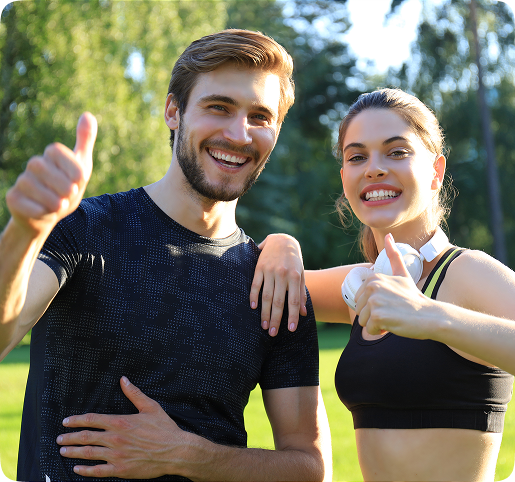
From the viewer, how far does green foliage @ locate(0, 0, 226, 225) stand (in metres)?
15.0

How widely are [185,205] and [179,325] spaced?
64 centimetres

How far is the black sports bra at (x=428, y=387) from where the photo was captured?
249 cm

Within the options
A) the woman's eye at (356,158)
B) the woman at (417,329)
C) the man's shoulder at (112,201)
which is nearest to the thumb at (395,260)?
the woman at (417,329)

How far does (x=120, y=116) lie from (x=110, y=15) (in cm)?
279

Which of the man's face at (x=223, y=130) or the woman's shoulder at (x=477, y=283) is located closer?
the woman's shoulder at (x=477, y=283)

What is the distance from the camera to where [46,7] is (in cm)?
1484

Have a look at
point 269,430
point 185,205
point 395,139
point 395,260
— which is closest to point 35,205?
point 185,205

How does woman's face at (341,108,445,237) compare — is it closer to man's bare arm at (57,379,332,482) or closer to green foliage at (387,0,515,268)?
man's bare arm at (57,379,332,482)

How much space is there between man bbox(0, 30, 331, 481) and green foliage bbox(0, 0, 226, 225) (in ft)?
39.9

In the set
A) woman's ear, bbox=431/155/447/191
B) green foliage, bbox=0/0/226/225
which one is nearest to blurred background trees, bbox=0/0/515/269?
green foliage, bbox=0/0/226/225

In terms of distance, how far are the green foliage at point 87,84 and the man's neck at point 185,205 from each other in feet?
39.7

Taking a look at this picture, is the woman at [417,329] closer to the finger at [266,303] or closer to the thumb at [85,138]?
the finger at [266,303]

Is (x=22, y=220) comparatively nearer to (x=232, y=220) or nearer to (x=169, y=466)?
(x=169, y=466)

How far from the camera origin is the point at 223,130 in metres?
3.01
